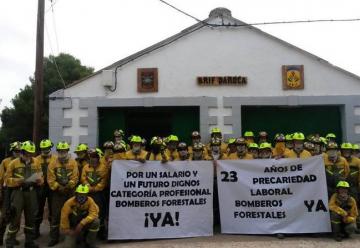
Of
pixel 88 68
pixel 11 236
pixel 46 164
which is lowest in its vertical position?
pixel 11 236

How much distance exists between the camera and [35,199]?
28.3ft

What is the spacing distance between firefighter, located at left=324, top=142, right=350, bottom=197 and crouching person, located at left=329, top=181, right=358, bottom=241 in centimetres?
34

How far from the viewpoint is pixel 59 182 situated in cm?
885

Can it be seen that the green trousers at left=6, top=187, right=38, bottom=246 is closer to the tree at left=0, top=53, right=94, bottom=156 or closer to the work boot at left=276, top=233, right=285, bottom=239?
the work boot at left=276, top=233, right=285, bottom=239

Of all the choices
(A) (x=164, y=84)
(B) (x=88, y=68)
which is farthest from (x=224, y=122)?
(B) (x=88, y=68)

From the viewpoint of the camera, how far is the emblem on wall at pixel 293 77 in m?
12.7

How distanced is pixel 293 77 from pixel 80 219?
7.27 meters

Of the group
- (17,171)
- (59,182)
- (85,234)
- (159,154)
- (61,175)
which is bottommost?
(85,234)

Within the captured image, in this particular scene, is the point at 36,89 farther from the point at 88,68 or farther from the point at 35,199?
the point at 88,68

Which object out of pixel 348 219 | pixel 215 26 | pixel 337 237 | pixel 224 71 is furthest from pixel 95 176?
pixel 215 26

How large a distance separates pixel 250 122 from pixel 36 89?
5978 mm

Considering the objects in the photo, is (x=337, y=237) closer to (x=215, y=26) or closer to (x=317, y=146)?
(x=317, y=146)

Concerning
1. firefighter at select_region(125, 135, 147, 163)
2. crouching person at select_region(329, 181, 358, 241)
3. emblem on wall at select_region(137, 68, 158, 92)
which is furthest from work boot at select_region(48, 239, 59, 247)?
crouching person at select_region(329, 181, 358, 241)

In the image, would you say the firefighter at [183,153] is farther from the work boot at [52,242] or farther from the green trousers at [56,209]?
the work boot at [52,242]
